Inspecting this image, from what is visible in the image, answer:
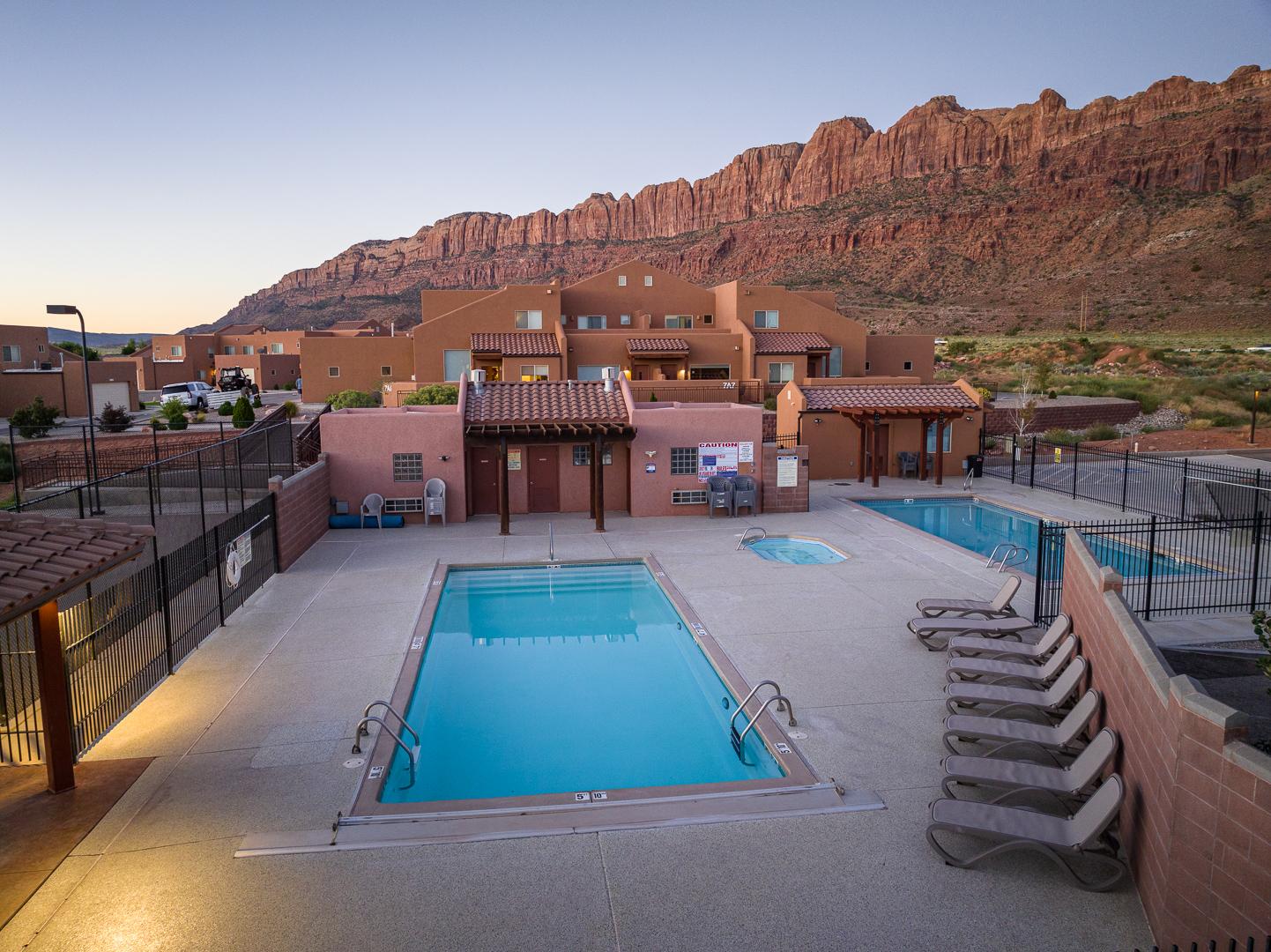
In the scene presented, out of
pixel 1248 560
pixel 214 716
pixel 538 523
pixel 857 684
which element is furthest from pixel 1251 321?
pixel 214 716

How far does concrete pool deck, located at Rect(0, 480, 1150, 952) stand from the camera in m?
6.24

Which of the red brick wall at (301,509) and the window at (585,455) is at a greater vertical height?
the window at (585,455)

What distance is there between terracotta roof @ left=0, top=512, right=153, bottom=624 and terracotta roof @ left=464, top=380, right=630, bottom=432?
43.9ft

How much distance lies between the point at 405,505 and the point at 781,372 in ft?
82.9

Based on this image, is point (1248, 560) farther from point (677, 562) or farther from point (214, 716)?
point (214, 716)

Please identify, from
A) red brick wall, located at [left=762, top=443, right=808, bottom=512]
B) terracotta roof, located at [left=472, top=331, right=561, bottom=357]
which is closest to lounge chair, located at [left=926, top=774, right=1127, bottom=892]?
red brick wall, located at [left=762, top=443, right=808, bottom=512]

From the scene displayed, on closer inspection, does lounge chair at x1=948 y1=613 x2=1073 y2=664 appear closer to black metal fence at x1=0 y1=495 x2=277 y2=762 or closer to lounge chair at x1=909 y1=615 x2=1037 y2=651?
lounge chair at x1=909 y1=615 x2=1037 y2=651

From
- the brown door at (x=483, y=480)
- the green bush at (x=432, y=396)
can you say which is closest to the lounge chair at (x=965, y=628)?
the brown door at (x=483, y=480)

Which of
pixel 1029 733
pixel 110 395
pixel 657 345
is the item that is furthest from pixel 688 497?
pixel 110 395

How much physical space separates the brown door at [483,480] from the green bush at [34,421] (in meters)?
20.8

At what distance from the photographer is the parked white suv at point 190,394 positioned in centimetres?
4722

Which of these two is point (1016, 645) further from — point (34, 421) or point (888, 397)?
point (34, 421)

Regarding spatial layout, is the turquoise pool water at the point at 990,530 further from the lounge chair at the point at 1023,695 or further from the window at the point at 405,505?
the window at the point at 405,505

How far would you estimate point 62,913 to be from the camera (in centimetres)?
655
